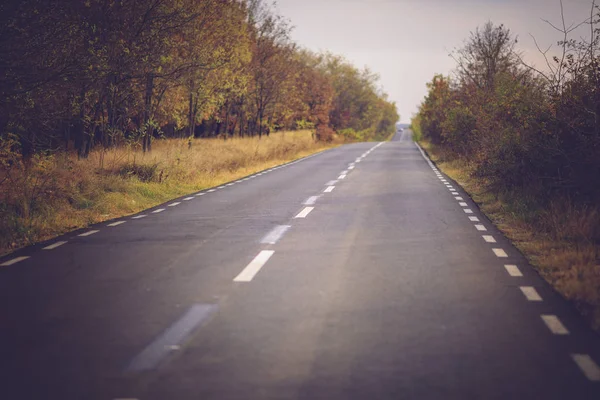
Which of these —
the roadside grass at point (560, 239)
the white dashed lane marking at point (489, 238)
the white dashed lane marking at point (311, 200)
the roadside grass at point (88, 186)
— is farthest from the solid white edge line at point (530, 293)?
the white dashed lane marking at point (311, 200)

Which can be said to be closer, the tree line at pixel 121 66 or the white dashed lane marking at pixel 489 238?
the white dashed lane marking at pixel 489 238

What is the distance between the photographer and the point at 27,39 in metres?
12.4

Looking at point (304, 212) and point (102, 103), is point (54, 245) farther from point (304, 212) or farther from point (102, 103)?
point (102, 103)

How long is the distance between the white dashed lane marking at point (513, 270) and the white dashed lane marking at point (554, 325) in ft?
6.16

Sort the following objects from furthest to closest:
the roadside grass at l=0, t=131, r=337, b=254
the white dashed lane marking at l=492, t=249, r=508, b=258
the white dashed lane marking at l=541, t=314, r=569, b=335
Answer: the roadside grass at l=0, t=131, r=337, b=254 < the white dashed lane marking at l=492, t=249, r=508, b=258 < the white dashed lane marking at l=541, t=314, r=569, b=335

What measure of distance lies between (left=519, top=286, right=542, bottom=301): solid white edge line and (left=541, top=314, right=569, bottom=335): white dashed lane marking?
67cm

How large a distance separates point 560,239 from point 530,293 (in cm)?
359

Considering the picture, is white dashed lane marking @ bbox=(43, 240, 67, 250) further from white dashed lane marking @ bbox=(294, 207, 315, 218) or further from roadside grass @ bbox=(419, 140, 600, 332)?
roadside grass @ bbox=(419, 140, 600, 332)

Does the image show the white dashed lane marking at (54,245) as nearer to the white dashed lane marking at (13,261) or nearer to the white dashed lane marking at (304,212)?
the white dashed lane marking at (13,261)

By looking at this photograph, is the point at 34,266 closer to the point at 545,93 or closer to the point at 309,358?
the point at 309,358

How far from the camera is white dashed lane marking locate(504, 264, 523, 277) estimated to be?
8.07m

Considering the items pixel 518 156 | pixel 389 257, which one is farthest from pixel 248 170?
pixel 389 257

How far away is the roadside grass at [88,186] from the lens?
12.0 meters

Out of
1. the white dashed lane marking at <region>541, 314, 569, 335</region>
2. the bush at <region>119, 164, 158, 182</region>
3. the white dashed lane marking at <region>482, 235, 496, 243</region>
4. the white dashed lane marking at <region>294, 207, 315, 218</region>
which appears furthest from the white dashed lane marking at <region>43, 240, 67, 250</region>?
the bush at <region>119, 164, 158, 182</region>
